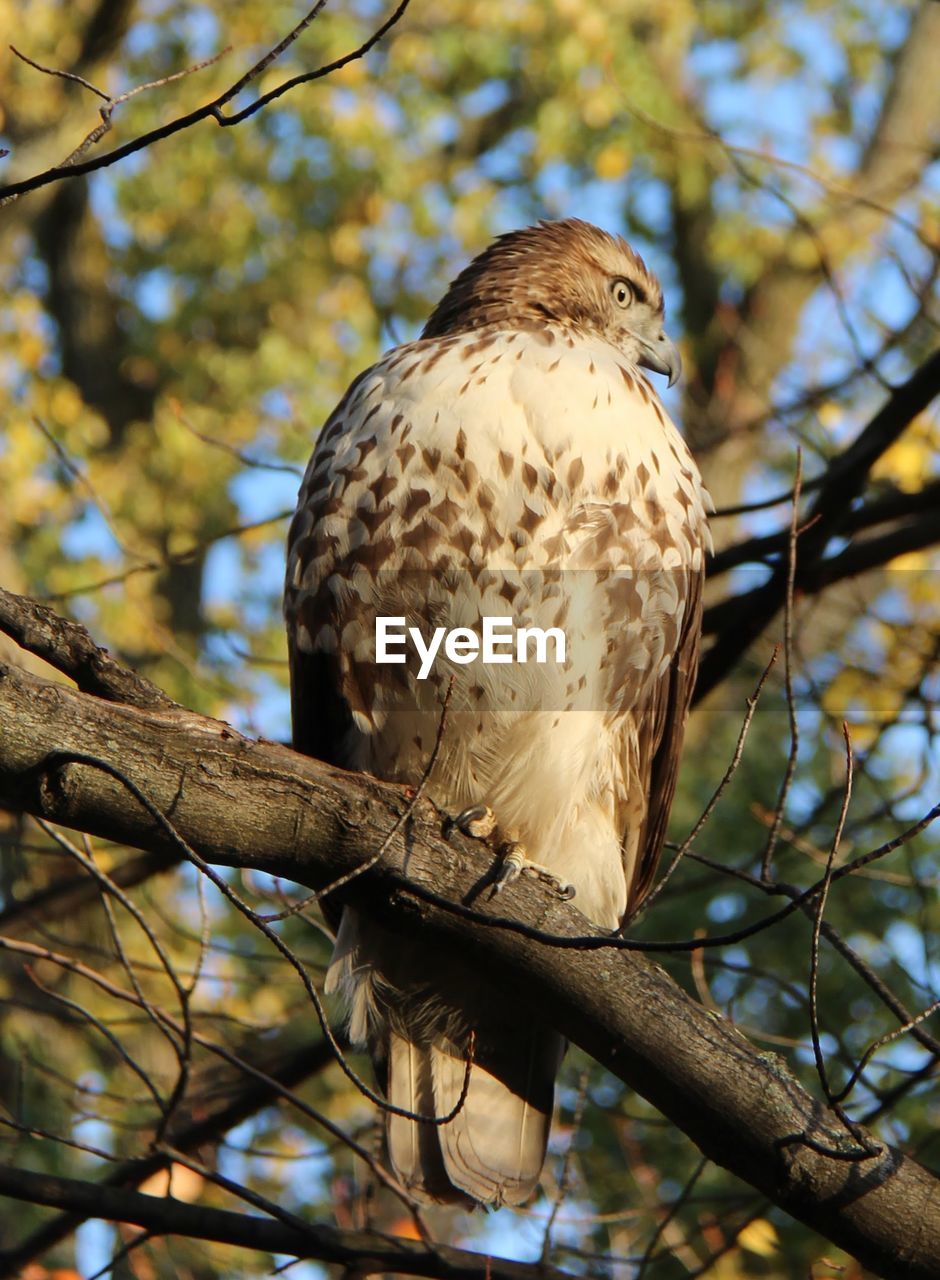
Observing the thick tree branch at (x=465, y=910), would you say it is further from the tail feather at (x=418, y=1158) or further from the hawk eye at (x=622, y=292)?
the hawk eye at (x=622, y=292)

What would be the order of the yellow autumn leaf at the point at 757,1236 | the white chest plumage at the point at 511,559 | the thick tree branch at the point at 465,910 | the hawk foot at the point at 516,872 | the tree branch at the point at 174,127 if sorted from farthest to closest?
the yellow autumn leaf at the point at 757,1236
the white chest plumage at the point at 511,559
the hawk foot at the point at 516,872
the thick tree branch at the point at 465,910
the tree branch at the point at 174,127

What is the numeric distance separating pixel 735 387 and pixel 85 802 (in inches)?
356

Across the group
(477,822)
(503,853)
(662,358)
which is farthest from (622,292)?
(503,853)

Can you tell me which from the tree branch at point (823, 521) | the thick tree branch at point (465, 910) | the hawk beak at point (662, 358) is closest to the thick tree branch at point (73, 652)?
the thick tree branch at point (465, 910)

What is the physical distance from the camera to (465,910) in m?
2.66

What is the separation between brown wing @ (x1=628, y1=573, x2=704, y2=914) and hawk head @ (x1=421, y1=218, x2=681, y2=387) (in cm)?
87

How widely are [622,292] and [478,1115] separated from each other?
7.58 ft

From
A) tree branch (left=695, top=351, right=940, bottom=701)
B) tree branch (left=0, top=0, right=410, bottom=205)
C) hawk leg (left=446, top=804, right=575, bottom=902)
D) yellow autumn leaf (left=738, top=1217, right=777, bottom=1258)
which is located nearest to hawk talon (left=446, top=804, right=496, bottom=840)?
hawk leg (left=446, top=804, right=575, bottom=902)

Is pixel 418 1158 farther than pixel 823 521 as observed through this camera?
No

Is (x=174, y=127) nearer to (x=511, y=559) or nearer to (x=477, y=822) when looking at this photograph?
(x=511, y=559)

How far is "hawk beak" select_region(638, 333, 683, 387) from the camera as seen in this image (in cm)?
440

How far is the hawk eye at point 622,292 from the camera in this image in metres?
4.40

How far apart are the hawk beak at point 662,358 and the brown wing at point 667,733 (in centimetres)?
92

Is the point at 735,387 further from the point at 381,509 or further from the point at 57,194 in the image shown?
the point at 381,509
